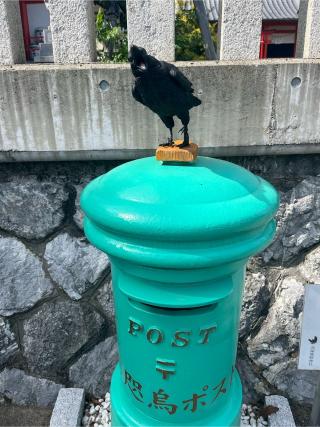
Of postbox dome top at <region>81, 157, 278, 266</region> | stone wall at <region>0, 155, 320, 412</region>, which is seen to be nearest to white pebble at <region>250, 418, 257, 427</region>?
stone wall at <region>0, 155, 320, 412</region>

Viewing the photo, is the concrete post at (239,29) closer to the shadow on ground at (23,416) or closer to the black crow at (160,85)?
the black crow at (160,85)

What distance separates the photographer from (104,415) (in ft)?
7.16

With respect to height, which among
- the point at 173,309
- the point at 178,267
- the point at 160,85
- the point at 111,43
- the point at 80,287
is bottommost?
the point at 80,287

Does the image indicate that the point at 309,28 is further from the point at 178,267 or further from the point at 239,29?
the point at 178,267

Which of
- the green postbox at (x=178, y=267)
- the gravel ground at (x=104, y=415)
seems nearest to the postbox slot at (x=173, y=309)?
the green postbox at (x=178, y=267)

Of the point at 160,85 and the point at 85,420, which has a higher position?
the point at 160,85

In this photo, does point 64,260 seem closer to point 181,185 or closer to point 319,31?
point 181,185

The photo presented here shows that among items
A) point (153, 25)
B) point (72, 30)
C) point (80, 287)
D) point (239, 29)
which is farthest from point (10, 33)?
point (80, 287)

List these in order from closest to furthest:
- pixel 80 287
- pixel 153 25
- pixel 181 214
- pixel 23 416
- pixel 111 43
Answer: pixel 181 214 < pixel 153 25 < pixel 80 287 < pixel 23 416 < pixel 111 43

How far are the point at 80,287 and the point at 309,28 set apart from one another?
67.8 inches

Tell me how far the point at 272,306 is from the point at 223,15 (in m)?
1.49

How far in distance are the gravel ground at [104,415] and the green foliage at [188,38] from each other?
261 centimetres

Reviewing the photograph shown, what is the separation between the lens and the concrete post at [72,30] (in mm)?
1750

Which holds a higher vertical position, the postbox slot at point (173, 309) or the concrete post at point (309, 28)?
the concrete post at point (309, 28)
